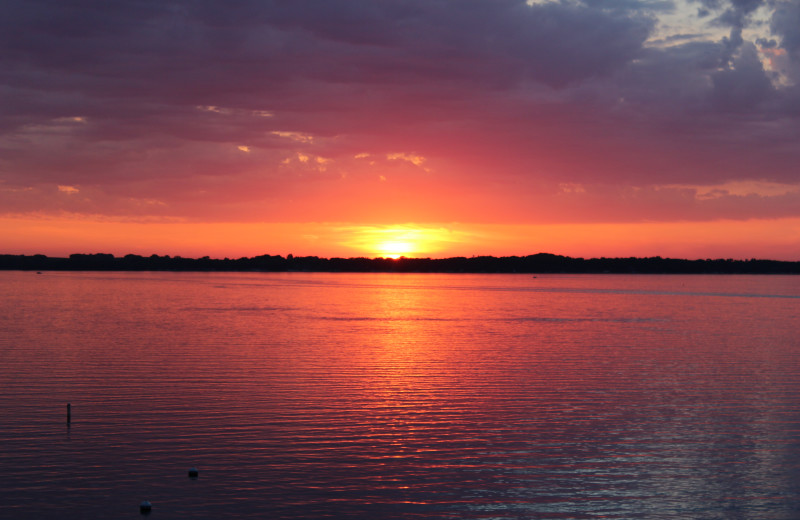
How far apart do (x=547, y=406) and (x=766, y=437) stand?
311 inches

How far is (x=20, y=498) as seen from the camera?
1666 centimetres

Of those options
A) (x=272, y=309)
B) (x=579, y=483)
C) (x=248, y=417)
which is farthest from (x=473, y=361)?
(x=272, y=309)

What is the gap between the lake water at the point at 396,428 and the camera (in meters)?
17.0

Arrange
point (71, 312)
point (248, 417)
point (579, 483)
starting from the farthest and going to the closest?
point (71, 312) < point (248, 417) < point (579, 483)

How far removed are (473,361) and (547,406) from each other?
43.8 ft

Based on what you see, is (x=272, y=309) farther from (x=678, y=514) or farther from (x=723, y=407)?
(x=678, y=514)

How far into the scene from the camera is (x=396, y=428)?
2416cm

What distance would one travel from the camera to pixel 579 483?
18.2m

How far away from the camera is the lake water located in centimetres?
1697

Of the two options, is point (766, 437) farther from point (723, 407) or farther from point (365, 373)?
point (365, 373)

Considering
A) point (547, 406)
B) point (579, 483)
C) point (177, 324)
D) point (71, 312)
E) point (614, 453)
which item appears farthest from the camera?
point (71, 312)

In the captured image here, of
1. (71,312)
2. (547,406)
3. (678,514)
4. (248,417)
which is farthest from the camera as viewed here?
(71,312)

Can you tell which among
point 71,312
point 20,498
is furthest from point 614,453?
point 71,312

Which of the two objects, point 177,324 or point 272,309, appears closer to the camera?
point 177,324
